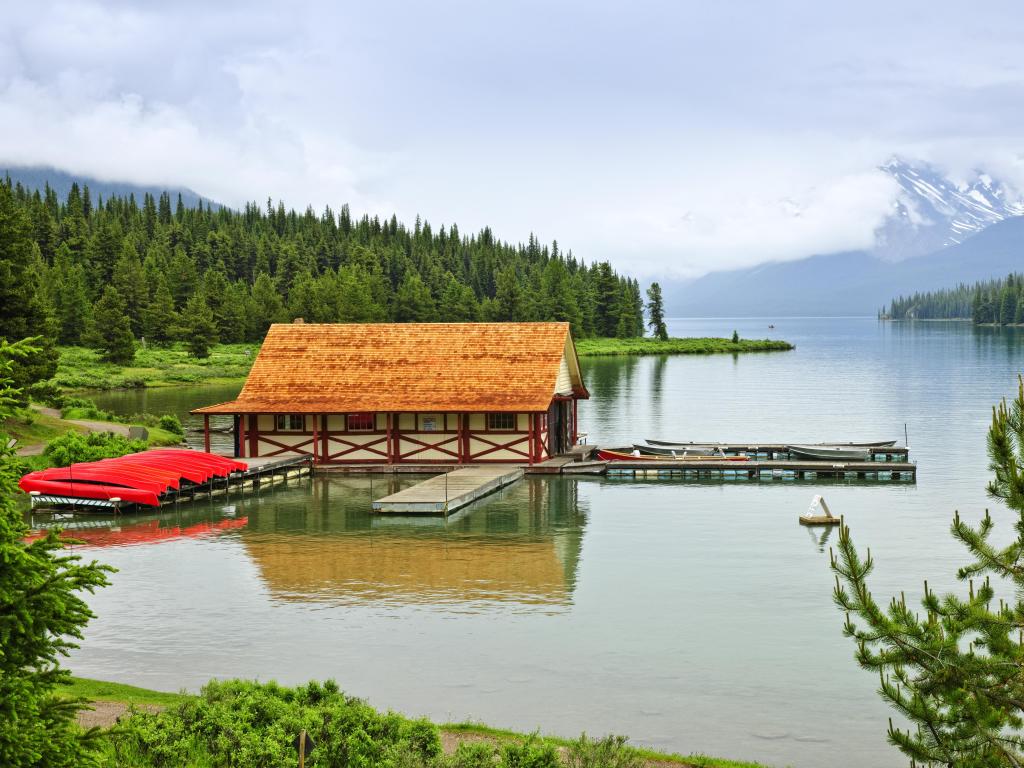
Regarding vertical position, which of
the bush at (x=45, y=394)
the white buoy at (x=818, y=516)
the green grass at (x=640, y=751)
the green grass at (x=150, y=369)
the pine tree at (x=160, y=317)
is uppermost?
the pine tree at (x=160, y=317)

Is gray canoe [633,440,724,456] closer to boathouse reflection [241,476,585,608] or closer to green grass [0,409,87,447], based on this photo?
boathouse reflection [241,476,585,608]

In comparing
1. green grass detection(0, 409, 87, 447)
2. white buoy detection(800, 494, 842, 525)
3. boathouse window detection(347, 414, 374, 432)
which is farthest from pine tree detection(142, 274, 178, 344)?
white buoy detection(800, 494, 842, 525)

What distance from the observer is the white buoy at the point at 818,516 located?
35.8 m

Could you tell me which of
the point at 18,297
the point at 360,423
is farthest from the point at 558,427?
the point at 18,297

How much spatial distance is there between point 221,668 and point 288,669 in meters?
1.29

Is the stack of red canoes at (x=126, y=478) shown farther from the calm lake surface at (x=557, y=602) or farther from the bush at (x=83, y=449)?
the bush at (x=83, y=449)

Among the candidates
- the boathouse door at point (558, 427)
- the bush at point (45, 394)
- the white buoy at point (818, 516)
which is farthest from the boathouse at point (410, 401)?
the white buoy at point (818, 516)

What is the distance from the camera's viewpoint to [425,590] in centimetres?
2730

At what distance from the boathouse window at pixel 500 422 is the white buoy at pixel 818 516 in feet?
50.7

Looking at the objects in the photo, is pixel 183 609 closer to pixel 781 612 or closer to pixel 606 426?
pixel 781 612

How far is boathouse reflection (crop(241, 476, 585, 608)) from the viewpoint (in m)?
27.2

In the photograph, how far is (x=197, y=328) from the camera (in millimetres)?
117750

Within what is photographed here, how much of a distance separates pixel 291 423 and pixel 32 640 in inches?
1561

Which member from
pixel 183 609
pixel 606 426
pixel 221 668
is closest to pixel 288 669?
pixel 221 668
